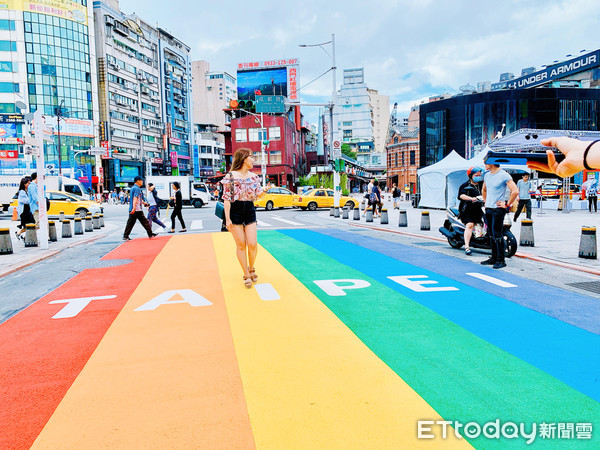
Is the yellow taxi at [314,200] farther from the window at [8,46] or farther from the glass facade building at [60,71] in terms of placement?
the window at [8,46]

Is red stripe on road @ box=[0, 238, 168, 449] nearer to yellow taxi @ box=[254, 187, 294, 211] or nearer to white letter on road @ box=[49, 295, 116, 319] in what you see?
white letter on road @ box=[49, 295, 116, 319]

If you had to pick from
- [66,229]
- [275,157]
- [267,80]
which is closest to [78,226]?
[66,229]

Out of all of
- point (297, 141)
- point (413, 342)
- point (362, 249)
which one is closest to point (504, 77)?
point (297, 141)

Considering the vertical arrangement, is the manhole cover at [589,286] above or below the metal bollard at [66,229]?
below

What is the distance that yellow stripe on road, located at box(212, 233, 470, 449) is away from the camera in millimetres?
2697

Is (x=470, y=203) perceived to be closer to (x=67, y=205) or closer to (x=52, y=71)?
(x=67, y=205)

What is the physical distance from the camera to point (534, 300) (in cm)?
576

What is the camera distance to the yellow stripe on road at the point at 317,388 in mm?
2697

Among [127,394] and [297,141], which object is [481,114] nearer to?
[297,141]

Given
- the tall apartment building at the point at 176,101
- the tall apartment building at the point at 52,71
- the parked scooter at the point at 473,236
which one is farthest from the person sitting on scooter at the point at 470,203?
the tall apartment building at the point at 176,101

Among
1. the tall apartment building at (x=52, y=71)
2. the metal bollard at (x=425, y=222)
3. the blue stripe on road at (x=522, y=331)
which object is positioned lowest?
the blue stripe on road at (x=522, y=331)

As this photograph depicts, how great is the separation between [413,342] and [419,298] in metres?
1.70

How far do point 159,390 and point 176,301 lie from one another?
8.88 ft

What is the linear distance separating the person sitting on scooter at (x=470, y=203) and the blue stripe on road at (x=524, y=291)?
73 cm
